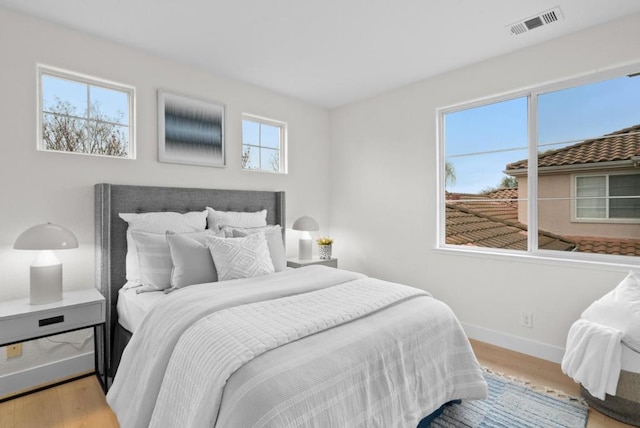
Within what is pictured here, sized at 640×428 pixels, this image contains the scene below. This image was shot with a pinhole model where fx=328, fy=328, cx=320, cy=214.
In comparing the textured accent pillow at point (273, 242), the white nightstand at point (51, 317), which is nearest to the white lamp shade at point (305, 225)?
the textured accent pillow at point (273, 242)

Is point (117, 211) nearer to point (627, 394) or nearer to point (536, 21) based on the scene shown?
point (536, 21)

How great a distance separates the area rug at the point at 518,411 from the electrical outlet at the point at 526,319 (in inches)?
25.1

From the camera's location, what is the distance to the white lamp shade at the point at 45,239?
198 cm

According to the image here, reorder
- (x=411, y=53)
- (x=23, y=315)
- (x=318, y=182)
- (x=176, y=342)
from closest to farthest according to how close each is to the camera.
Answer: (x=176, y=342) → (x=23, y=315) → (x=411, y=53) → (x=318, y=182)

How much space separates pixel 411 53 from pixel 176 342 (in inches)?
109

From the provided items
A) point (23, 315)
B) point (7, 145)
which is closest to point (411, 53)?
point (7, 145)

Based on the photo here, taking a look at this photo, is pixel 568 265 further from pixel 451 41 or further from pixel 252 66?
pixel 252 66

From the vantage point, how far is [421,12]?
2.23 m

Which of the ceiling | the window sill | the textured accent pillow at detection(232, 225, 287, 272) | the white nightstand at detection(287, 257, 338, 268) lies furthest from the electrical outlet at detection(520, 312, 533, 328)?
the ceiling

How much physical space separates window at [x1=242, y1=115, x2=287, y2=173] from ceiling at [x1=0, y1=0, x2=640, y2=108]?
596 mm

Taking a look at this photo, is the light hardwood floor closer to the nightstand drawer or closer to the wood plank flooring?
the wood plank flooring

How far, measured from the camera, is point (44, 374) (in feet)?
7.62

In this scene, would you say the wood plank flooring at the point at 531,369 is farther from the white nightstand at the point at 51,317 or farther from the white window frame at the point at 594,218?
the white nightstand at the point at 51,317

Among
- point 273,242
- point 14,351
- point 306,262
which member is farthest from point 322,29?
point 14,351
